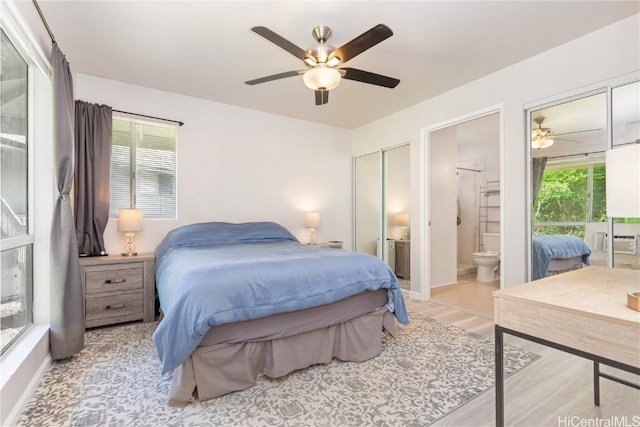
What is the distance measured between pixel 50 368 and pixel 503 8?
4055 mm

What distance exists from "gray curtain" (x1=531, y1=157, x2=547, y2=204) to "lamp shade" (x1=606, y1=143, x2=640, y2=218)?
6.29 feet

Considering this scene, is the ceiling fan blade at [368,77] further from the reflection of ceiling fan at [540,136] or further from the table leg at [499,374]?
the table leg at [499,374]

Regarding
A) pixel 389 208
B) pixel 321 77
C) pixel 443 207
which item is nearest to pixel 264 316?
pixel 321 77

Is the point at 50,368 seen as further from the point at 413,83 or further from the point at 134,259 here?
the point at 413,83

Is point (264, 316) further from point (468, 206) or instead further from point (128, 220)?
point (468, 206)

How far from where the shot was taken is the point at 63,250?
2215 mm

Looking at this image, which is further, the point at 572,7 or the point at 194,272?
the point at 572,7

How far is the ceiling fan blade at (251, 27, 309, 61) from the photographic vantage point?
1.90m

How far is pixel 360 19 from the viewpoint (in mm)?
2273

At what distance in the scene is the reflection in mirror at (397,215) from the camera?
15.0ft

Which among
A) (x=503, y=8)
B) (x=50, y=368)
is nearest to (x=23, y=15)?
(x=50, y=368)

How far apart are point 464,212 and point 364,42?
4796 millimetres

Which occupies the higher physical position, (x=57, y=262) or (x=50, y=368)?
(x=57, y=262)

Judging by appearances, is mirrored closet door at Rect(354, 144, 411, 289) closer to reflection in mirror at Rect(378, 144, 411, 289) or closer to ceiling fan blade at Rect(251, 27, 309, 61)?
reflection in mirror at Rect(378, 144, 411, 289)
